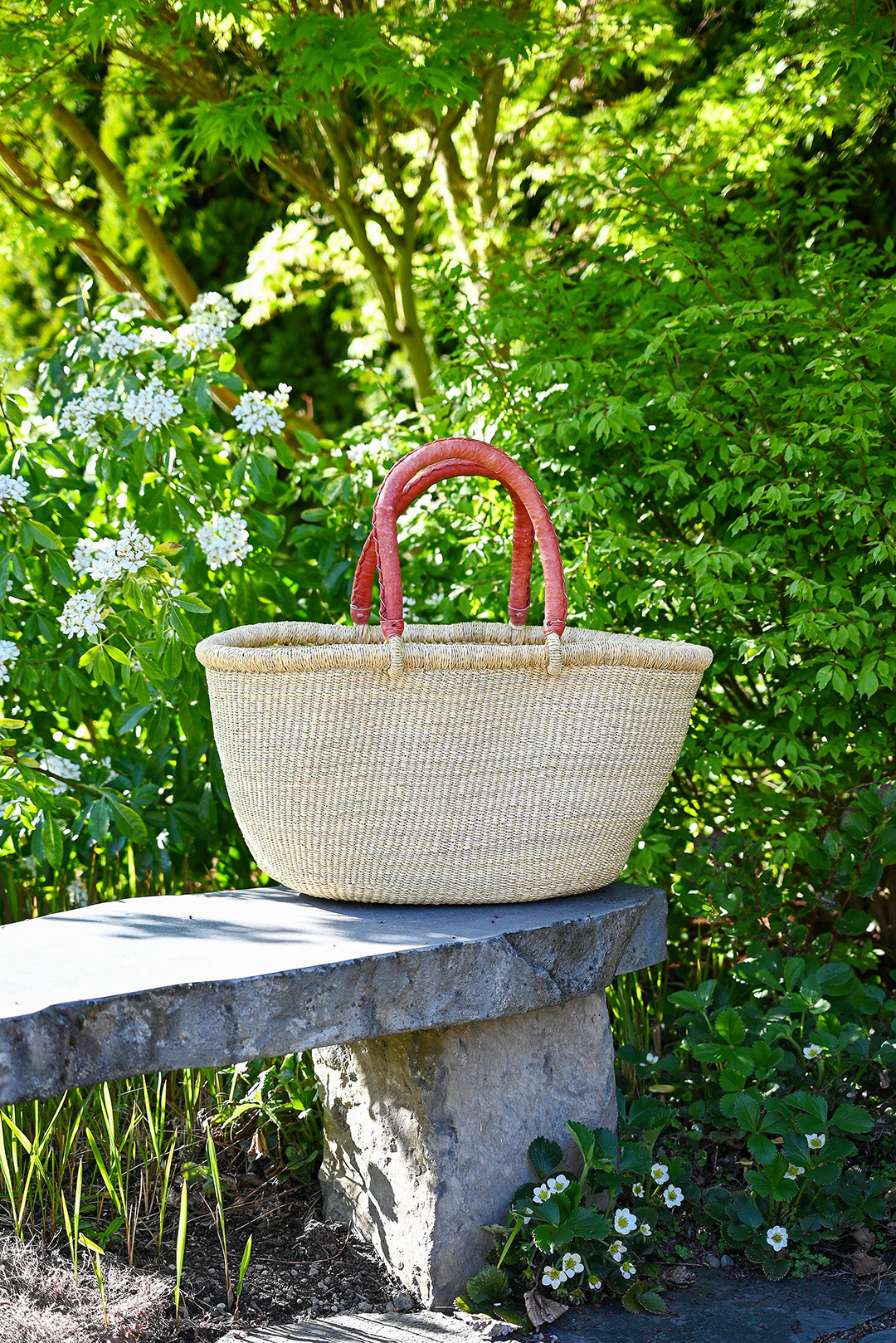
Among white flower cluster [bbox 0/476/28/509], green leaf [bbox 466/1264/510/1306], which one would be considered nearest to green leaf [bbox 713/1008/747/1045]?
green leaf [bbox 466/1264/510/1306]

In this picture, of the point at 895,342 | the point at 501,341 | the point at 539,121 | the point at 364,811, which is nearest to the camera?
the point at 364,811

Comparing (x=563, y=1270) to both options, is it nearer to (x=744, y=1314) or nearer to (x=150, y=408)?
(x=744, y=1314)

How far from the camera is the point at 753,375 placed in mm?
2469

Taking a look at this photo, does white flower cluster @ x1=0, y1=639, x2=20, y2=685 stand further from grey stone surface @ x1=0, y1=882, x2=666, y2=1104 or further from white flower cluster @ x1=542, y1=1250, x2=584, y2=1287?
white flower cluster @ x1=542, y1=1250, x2=584, y2=1287

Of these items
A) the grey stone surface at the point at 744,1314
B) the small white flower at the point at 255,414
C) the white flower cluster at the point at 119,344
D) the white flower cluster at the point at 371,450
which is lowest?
the grey stone surface at the point at 744,1314

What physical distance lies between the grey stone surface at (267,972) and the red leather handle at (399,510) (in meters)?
0.46

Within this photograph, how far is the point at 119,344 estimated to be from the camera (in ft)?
7.83

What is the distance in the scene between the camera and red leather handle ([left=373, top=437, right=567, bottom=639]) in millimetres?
1714

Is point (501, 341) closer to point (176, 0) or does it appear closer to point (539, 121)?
point (176, 0)

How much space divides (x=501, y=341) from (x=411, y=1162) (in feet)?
5.82

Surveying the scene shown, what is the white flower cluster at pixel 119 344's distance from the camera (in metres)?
2.38

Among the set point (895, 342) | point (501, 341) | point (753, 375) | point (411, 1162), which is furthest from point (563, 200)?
point (411, 1162)

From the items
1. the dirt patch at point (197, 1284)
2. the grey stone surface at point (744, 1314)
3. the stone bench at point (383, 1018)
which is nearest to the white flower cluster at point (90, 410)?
the stone bench at point (383, 1018)

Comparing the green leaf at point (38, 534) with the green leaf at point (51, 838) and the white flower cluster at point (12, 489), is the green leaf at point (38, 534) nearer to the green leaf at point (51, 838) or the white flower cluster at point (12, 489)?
the white flower cluster at point (12, 489)
